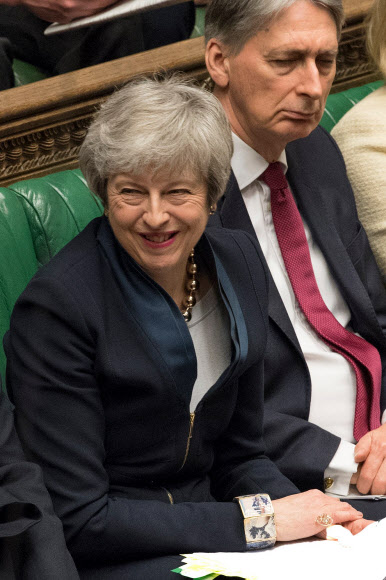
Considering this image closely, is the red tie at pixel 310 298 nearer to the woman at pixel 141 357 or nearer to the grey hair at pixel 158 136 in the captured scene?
the woman at pixel 141 357

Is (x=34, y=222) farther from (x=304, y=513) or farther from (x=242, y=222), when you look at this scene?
(x=304, y=513)

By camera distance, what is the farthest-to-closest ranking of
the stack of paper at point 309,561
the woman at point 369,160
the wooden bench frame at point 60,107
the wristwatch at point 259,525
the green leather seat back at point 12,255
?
the woman at point 369,160 → the wooden bench frame at point 60,107 → the green leather seat back at point 12,255 → the wristwatch at point 259,525 → the stack of paper at point 309,561

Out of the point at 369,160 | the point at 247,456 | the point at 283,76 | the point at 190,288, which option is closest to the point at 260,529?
the point at 247,456

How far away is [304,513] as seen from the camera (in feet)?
5.65

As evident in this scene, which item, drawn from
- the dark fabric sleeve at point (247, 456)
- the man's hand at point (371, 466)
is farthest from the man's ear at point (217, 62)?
the man's hand at point (371, 466)

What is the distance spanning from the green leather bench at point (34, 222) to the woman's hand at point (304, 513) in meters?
0.68

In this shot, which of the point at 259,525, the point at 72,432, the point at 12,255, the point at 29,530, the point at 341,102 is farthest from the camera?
the point at 341,102

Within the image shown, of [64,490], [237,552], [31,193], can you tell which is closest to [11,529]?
[64,490]

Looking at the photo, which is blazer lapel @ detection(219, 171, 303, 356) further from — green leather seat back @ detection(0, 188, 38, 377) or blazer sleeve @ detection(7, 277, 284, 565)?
blazer sleeve @ detection(7, 277, 284, 565)

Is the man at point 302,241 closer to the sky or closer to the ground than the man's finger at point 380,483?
closer to the sky

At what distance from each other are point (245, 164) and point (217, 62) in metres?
0.25

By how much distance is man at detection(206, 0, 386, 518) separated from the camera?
2.09 metres

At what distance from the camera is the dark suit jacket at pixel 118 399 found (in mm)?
1583

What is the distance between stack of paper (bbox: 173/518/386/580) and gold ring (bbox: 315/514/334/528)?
0.01 meters
